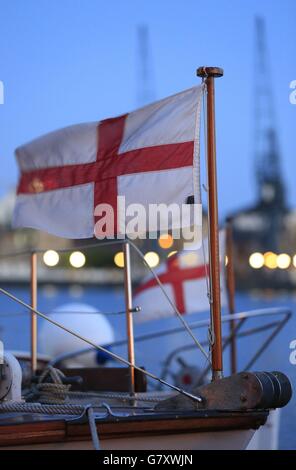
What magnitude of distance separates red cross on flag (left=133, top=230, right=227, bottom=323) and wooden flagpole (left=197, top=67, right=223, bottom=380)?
552 cm

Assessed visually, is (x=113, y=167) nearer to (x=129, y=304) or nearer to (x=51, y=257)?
(x=129, y=304)

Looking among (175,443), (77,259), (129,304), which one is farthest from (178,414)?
(77,259)

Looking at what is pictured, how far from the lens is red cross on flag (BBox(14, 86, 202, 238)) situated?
8078mm

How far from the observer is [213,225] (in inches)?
302

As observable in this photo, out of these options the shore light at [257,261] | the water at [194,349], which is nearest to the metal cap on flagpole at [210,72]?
the shore light at [257,261]

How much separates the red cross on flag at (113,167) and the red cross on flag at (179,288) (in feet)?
13.0

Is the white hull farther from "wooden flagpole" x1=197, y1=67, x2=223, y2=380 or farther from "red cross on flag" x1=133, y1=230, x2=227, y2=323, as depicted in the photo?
"red cross on flag" x1=133, y1=230, x2=227, y2=323

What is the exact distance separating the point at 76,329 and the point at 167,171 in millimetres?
6757

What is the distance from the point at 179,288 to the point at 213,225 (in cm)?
594

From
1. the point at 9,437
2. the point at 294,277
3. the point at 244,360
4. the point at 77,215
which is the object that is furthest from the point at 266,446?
the point at 294,277

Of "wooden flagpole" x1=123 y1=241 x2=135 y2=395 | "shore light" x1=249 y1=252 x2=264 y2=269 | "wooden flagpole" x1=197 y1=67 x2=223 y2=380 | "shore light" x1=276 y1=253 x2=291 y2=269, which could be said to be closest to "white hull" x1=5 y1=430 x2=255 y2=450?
"wooden flagpole" x1=197 y1=67 x2=223 y2=380

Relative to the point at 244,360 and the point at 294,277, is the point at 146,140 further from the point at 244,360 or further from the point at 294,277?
the point at 294,277

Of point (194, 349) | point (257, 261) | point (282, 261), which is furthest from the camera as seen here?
point (194, 349)

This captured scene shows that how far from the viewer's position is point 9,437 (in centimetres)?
700
